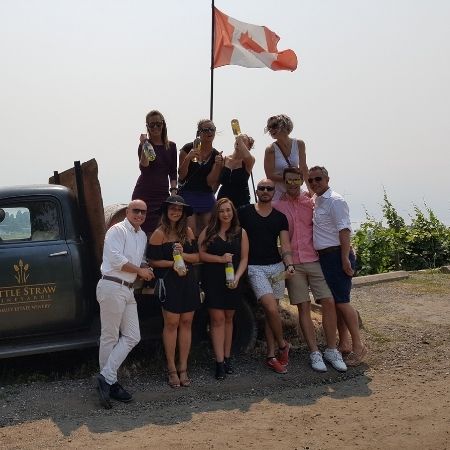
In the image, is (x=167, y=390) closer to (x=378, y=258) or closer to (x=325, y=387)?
(x=325, y=387)

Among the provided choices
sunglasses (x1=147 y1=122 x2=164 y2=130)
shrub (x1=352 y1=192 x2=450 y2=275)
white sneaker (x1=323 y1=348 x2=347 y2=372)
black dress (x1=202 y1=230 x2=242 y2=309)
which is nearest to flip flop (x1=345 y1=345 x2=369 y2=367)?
white sneaker (x1=323 y1=348 x2=347 y2=372)

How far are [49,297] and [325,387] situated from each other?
2.46m

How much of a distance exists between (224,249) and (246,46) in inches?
143

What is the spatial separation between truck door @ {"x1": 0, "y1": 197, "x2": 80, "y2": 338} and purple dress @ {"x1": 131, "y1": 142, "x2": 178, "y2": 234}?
84 cm

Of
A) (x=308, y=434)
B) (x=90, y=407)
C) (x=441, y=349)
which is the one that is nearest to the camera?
(x=308, y=434)

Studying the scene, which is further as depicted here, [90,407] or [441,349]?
[441,349]

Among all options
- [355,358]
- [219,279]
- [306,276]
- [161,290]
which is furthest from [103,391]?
[355,358]

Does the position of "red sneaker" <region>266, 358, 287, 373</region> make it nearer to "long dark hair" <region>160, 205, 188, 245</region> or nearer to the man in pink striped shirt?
the man in pink striped shirt

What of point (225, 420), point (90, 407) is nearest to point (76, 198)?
point (90, 407)

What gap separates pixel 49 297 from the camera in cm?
545

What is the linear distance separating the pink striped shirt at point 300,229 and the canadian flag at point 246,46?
2.83 m

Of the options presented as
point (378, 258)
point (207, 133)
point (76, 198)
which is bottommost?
point (378, 258)

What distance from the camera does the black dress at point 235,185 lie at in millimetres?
6191

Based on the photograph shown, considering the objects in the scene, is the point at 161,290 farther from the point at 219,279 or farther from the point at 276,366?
the point at 276,366
